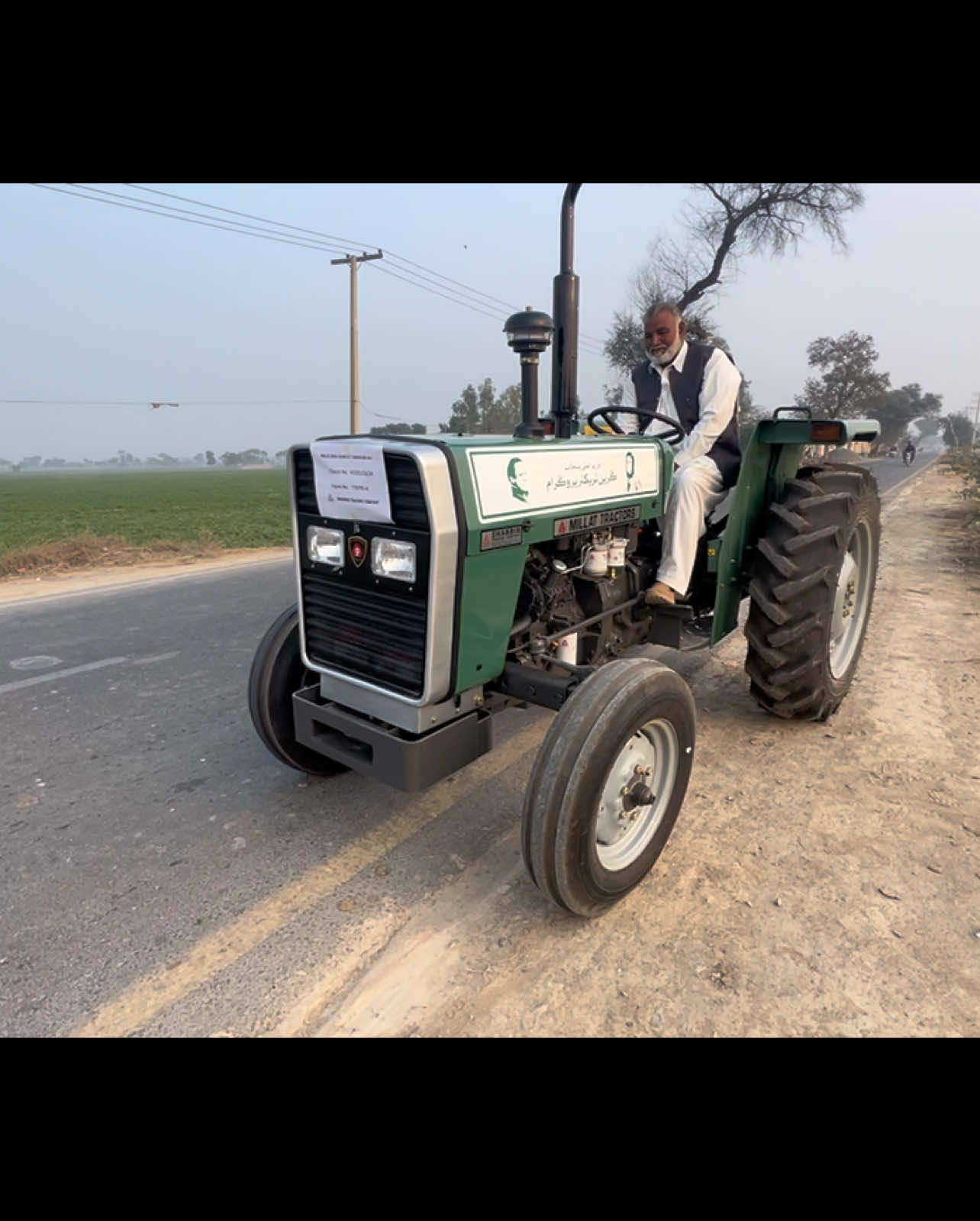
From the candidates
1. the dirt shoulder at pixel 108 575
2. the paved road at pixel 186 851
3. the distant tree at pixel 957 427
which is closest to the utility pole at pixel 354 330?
the dirt shoulder at pixel 108 575

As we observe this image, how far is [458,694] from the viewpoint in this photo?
8.40ft

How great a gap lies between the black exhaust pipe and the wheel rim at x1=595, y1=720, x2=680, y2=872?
1.69m

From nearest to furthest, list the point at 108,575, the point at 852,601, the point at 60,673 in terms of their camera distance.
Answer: the point at 852,601, the point at 60,673, the point at 108,575

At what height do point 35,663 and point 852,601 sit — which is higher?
point 852,601

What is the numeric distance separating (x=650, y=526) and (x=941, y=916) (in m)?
2.07

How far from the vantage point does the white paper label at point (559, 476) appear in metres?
2.43

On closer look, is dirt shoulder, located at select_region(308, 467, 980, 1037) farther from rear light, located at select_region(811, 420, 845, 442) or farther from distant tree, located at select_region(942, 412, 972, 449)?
distant tree, located at select_region(942, 412, 972, 449)

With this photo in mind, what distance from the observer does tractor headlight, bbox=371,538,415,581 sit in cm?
237

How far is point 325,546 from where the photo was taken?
8.77ft

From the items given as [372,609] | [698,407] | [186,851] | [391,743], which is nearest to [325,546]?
[372,609]

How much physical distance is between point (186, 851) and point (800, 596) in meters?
2.87

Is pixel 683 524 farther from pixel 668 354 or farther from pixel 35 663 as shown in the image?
pixel 35 663

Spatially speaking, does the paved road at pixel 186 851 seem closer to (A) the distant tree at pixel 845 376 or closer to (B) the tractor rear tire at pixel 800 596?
(B) the tractor rear tire at pixel 800 596

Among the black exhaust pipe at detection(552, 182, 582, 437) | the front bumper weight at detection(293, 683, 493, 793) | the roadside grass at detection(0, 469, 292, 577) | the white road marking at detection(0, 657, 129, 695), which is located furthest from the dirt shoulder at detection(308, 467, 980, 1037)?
the roadside grass at detection(0, 469, 292, 577)
